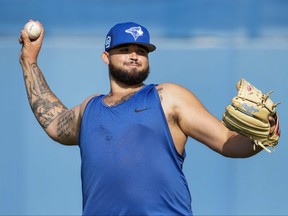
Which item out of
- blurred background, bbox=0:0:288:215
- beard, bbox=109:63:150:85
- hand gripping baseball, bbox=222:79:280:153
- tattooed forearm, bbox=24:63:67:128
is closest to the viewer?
hand gripping baseball, bbox=222:79:280:153

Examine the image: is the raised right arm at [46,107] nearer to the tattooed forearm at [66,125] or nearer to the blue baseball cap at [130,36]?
the tattooed forearm at [66,125]

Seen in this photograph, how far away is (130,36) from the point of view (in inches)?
168

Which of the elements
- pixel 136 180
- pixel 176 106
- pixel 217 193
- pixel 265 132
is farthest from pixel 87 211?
pixel 217 193

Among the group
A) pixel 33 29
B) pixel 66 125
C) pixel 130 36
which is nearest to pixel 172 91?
pixel 130 36

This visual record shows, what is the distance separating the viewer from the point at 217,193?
576 cm

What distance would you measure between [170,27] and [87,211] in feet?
6.72

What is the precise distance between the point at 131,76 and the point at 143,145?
420mm

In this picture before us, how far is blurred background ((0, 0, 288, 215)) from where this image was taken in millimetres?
5750

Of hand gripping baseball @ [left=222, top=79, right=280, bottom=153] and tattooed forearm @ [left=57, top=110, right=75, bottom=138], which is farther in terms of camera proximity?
tattooed forearm @ [left=57, top=110, right=75, bottom=138]

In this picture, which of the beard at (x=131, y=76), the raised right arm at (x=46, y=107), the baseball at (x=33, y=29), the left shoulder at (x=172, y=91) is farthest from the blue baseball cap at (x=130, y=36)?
the baseball at (x=33, y=29)

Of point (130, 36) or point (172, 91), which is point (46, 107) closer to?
point (130, 36)

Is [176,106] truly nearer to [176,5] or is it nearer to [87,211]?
[87,211]

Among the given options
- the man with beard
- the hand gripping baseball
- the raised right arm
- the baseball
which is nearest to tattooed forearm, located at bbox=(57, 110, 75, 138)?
the raised right arm

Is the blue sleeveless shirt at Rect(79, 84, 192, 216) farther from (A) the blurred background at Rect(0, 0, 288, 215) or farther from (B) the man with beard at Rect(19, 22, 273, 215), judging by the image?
(A) the blurred background at Rect(0, 0, 288, 215)
